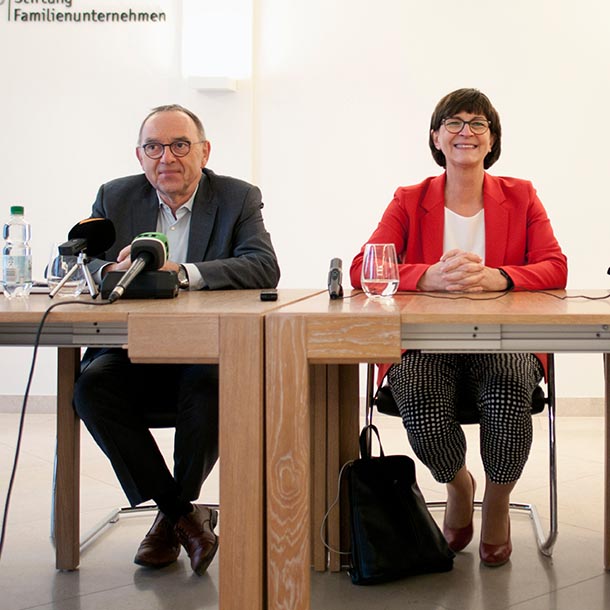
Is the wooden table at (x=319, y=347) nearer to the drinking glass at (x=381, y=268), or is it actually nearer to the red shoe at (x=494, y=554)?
the drinking glass at (x=381, y=268)

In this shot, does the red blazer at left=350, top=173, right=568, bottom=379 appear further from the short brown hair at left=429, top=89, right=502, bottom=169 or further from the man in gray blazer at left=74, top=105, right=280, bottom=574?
the man in gray blazer at left=74, top=105, right=280, bottom=574

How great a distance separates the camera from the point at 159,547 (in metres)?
2.42

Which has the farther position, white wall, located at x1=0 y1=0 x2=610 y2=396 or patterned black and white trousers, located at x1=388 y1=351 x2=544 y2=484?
white wall, located at x1=0 y1=0 x2=610 y2=396

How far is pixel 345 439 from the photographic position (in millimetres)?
2402

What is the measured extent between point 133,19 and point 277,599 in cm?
388

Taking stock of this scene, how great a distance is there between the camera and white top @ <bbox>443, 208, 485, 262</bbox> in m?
2.58

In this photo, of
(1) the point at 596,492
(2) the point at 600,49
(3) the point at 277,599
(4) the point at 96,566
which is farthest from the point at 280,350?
(2) the point at 600,49

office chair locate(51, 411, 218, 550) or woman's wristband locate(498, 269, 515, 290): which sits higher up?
woman's wristband locate(498, 269, 515, 290)

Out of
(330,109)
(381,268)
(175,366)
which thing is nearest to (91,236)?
(175,366)

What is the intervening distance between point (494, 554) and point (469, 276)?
73 centimetres

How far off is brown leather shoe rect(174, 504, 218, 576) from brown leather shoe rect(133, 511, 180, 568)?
145 mm

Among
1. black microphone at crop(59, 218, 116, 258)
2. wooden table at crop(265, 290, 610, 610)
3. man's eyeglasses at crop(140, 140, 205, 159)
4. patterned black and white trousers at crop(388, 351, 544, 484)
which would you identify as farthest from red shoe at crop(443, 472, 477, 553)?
man's eyeglasses at crop(140, 140, 205, 159)

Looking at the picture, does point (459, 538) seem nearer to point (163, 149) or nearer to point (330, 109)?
point (163, 149)

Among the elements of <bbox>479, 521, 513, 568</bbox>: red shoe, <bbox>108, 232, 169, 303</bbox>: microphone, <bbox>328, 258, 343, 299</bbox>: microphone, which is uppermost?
<bbox>108, 232, 169, 303</bbox>: microphone
